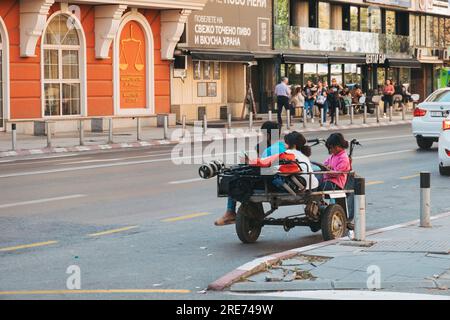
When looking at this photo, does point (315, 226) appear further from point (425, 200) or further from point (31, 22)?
point (31, 22)

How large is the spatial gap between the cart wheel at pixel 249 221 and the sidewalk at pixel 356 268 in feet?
3.43

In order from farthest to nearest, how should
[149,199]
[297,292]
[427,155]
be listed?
[427,155] → [149,199] → [297,292]

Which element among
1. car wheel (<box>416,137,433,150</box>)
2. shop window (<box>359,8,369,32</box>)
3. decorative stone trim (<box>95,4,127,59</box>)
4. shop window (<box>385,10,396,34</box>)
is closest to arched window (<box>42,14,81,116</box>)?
decorative stone trim (<box>95,4,127,59</box>)

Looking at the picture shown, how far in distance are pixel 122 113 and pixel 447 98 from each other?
15.3 m

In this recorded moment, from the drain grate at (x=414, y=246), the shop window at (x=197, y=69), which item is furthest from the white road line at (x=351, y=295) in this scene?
the shop window at (x=197, y=69)

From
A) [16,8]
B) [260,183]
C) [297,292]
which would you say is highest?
[16,8]

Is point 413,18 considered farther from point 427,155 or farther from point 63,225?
point 63,225

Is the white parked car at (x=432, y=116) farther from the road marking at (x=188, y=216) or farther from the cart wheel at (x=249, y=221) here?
the cart wheel at (x=249, y=221)

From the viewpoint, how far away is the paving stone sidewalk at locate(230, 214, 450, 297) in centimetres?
884

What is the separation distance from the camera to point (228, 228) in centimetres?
1317

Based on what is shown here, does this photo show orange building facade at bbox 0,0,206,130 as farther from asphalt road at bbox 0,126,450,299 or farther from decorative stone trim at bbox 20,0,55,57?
asphalt road at bbox 0,126,450,299

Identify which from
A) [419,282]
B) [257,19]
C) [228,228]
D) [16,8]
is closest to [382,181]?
[228,228]

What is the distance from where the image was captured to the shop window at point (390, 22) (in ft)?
202

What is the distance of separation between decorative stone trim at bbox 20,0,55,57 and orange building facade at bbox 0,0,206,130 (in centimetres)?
3
